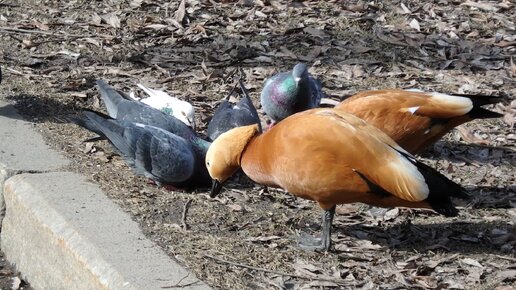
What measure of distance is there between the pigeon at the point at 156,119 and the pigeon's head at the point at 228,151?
620mm

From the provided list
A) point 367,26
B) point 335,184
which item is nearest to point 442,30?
point 367,26

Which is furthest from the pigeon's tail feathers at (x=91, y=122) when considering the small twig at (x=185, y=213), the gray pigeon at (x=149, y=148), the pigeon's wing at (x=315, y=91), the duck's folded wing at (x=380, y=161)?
the duck's folded wing at (x=380, y=161)

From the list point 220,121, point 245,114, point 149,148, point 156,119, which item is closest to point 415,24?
point 245,114

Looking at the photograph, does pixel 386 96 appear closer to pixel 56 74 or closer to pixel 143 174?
pixel 143 174

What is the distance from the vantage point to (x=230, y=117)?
589cm

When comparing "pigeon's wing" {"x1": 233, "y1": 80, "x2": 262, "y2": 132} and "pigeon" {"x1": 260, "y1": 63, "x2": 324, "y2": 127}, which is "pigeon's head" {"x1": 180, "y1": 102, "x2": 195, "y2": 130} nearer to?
"pigeon's wing" {"x1": 233, "y1": 80, "x2": 262, "y2": 132}

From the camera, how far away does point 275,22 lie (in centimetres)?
793

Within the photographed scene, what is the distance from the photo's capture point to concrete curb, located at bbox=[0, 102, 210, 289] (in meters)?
4.36

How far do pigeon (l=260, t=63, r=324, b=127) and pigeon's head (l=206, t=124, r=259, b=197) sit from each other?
1.37 meters

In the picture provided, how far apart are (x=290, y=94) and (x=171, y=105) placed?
82 cm

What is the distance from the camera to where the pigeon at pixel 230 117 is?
5.87m

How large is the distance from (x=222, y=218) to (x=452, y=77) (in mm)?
2774

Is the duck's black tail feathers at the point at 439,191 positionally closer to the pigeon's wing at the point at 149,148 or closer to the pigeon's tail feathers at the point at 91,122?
the pigeon's wing at the point at 149,148

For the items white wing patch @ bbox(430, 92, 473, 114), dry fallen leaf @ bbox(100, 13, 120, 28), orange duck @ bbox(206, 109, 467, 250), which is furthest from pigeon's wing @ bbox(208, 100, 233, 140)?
dry fallen leaf @ bbox(100, 13, 120, 28)
